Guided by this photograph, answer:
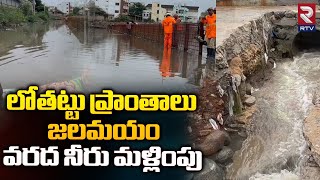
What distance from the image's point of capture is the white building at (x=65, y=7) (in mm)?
3641

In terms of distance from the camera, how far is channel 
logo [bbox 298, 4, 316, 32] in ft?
29.2

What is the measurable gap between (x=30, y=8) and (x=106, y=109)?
1309mm

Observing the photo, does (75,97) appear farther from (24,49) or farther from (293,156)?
(293,156)

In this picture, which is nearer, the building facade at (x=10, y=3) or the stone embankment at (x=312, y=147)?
the building facade at (x=10, y=3)

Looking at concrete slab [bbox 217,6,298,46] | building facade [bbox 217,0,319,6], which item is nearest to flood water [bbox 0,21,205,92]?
concrete slab [bbox 217,6,298,46]

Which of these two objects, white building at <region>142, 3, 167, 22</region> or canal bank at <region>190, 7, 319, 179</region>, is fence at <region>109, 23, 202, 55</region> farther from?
canal bank at <region>190, 7, 319, 179</region>

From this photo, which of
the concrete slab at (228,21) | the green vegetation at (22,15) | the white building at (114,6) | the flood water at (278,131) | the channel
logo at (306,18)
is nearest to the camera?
the green vegetation at (22,15)

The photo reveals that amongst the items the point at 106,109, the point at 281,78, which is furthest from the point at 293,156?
the point at 281,78

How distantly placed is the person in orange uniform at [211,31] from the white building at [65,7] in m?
1.31

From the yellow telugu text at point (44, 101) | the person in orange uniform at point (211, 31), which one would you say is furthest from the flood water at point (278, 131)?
the yellow telugu text at point (44, 101)

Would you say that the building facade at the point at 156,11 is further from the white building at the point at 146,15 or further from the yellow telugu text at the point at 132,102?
the yellow telugu text at the point at 132,102

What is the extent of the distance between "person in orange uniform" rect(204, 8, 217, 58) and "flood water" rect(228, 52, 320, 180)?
1.53 metres

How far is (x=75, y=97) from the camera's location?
11.0 feet

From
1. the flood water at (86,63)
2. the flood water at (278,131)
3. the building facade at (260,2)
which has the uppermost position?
the building facade at (260,2)
